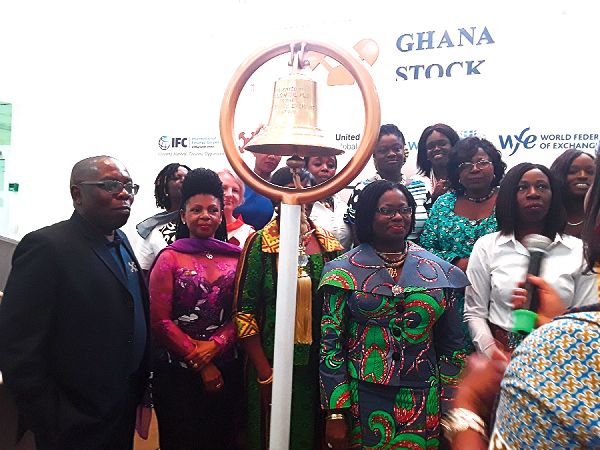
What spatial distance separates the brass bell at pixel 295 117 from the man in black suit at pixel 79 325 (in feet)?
2.15

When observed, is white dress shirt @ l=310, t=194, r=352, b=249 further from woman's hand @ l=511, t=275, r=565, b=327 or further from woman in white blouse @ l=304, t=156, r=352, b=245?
woman's hand @ l=511, t=275, r=565, b=327

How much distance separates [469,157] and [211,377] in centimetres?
150

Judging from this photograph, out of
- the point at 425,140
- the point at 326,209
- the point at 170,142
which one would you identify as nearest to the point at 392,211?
the point at 326,209

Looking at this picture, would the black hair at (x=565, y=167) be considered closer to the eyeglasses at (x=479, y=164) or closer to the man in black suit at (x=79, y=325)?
the eyeglasses at (x=479, y=164)

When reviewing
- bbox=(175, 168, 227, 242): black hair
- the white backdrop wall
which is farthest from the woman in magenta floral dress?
the white backdrop wall

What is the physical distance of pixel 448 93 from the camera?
3350 mm

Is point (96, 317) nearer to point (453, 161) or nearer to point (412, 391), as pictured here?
point (412, 391)

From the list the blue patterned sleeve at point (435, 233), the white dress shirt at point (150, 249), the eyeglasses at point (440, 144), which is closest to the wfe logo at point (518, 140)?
the eyeglasses at point (440, 144)

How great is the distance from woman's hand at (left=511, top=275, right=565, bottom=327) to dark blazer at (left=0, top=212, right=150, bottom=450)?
3.98 feet

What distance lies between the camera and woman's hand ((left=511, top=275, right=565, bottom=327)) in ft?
3.22

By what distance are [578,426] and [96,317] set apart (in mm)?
1387

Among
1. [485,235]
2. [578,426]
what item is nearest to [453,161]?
[485,235]

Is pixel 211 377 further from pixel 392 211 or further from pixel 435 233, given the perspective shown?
pixel 435 233

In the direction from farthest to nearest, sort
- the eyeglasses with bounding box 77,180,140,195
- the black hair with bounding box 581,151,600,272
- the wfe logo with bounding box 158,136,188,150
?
1. the wfe logo with bounding box 158,136,188,150
2. the eyeglasses with bounding box 77,180,140,195
3. the black hair with bounding box 581,151,600,272
